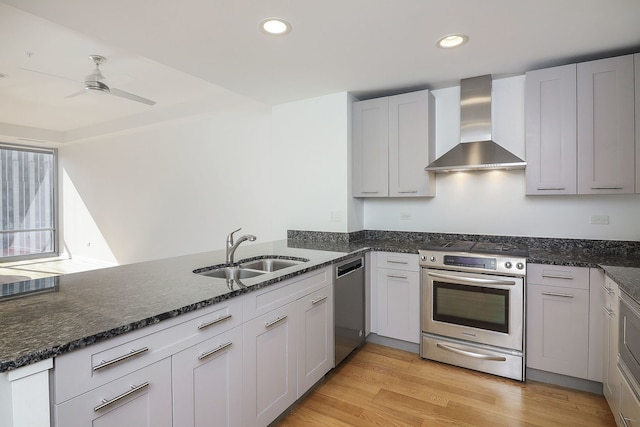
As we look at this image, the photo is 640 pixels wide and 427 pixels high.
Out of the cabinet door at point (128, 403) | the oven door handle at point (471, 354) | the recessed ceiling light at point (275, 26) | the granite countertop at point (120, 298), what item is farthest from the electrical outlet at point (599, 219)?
the cabinet door at point (128, 403)

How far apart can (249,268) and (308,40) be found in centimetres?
165

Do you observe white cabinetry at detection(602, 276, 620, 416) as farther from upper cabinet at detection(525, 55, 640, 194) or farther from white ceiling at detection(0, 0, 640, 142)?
white ceiling at detection(0, 0, 640, 142)

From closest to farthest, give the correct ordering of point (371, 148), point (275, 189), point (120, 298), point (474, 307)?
1. point (120, 298)
2. point (474, 307)
3. point (371, 148)
4. point (275, 189)

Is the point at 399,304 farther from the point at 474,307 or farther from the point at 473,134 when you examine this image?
the point at 473,134

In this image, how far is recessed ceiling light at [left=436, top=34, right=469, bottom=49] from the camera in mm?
2150

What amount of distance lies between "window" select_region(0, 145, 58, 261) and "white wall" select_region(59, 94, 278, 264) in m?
0.81

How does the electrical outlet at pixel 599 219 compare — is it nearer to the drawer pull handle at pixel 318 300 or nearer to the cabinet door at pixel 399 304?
the cabinet door at pixel 399 304

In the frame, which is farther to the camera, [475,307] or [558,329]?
[475,307]

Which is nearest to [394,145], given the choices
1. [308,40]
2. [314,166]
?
[314,166]

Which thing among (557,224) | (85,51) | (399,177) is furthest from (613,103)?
(85,51)

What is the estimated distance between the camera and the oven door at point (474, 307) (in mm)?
2396

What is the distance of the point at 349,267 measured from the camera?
268 centimetres

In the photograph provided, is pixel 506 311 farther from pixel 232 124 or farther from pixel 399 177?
pixel 232 124

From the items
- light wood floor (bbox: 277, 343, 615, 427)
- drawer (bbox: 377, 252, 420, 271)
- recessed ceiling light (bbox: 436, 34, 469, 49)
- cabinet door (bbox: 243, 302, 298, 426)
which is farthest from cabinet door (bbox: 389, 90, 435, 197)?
cabinet door (bbox: 243, 302, 298, 426)
